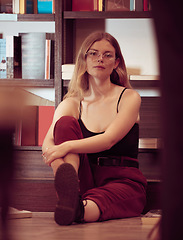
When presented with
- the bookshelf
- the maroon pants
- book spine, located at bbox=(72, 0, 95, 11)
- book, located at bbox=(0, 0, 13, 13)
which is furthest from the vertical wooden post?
the maroon pants

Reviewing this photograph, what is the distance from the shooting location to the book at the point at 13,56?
2.59 meters

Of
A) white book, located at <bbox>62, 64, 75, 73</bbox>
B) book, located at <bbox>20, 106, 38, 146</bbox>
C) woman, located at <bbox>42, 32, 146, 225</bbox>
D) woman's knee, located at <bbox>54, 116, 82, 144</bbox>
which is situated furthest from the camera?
book, located at <bbox>20, 106, 38, 146</bbox>

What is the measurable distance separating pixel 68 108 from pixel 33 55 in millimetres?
624

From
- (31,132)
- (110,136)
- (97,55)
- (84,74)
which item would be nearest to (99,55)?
(97,55)

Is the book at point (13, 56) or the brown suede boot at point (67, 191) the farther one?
the book at point (13, 56)

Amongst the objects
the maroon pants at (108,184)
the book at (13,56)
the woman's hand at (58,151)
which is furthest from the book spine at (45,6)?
the woman's hand at (58,151)

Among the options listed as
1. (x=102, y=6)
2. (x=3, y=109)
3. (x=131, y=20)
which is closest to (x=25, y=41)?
(x=102, y=6)

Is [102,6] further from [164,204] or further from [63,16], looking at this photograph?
[164,204]

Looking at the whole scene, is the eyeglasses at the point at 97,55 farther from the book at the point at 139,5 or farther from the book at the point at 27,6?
the book at the point at 27,6

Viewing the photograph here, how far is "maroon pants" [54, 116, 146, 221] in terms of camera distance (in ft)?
5.71

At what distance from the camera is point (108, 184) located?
1.85 metres

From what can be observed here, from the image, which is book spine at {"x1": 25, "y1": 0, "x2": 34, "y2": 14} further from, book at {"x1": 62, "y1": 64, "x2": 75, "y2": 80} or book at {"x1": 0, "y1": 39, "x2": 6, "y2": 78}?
book at {"x1": 62, "y1": 64, "x2": 75, "y2": 80}

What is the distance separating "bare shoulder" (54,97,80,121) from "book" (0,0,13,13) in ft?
2.89

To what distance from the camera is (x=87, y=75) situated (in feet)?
7.06
